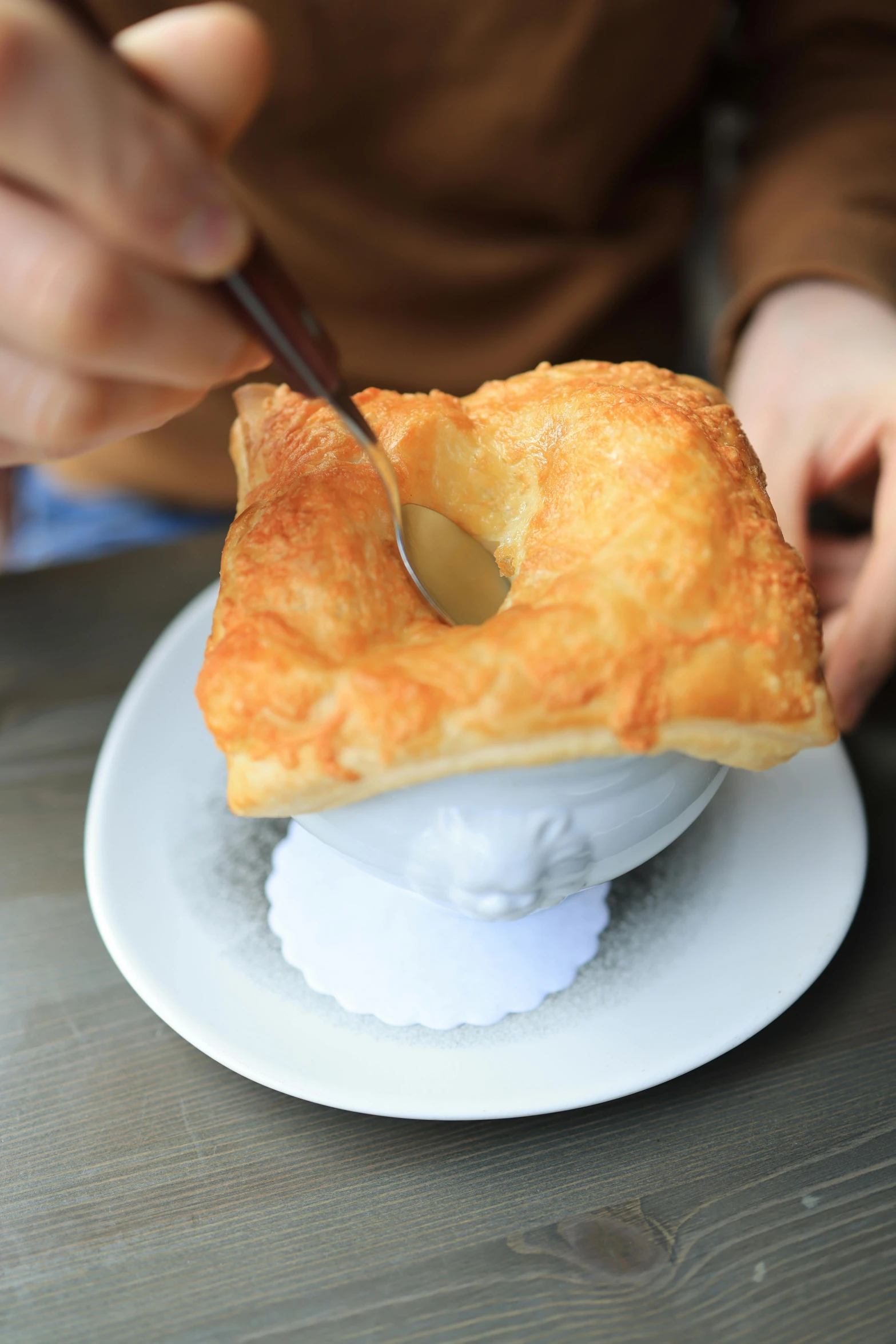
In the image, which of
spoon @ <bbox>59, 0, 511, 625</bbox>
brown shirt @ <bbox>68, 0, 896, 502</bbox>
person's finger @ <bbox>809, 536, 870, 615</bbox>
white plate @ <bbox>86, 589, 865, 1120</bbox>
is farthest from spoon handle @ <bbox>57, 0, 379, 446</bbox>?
brown shirt @ <bbox>68, 0, 896, 502</bbox>

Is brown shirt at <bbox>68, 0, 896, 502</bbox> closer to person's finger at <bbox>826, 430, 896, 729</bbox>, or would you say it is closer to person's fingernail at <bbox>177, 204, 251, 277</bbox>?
person's finger at <bbox>826, 430, 896, 729</bbox>

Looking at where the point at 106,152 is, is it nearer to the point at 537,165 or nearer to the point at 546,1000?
the point at 546,1000

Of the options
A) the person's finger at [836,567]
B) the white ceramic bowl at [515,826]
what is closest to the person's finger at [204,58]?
the white ceramic bowl at [515,826]

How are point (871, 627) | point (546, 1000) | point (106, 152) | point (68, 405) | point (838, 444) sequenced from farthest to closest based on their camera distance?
point (838, 444) → point (871, 627) → point (546, 1000) → point (68, 405) → point (106, 152)

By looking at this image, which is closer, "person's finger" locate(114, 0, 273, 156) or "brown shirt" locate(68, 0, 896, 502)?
"person's finger" locate(114, 0, 273, 156)

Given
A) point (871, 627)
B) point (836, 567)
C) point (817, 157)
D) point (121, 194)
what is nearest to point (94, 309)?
point (121, 194)

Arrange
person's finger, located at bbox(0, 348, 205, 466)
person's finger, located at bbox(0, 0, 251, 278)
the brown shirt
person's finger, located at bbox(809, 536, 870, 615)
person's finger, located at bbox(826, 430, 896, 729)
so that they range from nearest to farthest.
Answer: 1. person's finger, located at bbox(0, 0, 251, 278)
2. person's finger, located at bbox(0, 348, 205, 466)
3. person's finger, located at bbox(826, 430, 896, 729)
4. person's finger, located at bbox(809, 536, 870, 615)
5. the brown shirt
